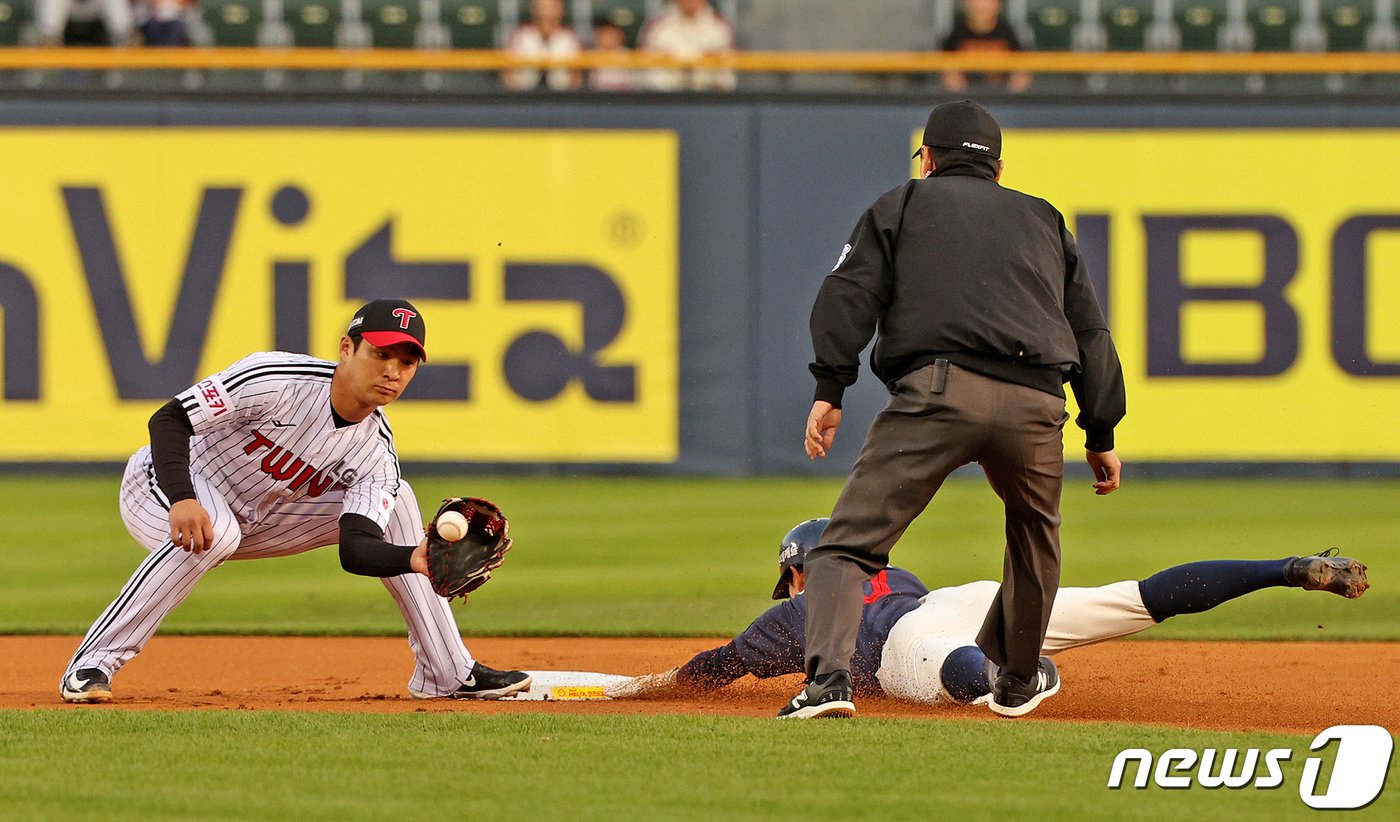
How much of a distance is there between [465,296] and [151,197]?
6.91 ft

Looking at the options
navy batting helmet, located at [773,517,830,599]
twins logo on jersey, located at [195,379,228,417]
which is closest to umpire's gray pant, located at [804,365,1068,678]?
navy batting helmet, located at [773,517,830,599]

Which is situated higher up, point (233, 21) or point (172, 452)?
point (233, 21)

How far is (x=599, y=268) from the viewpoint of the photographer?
12.7 metres

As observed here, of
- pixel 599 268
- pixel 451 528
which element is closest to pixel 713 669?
pixel 451 528

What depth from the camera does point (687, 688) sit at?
19.0ft

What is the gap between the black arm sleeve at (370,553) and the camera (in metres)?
5.39

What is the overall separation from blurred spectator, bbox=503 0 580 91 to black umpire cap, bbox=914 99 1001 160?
8.13 meters

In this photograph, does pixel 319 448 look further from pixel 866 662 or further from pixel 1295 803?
pixel 1295 803

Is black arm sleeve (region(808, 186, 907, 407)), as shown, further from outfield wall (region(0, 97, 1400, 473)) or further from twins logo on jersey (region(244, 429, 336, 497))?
outfield wall (region(0, 97, 1400, 473))

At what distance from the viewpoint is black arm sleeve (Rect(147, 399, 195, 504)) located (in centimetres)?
546

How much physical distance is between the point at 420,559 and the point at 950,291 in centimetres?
162

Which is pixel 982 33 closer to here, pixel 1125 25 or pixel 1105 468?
pixel 1125 25

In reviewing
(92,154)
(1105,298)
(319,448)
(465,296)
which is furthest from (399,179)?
(319,448)

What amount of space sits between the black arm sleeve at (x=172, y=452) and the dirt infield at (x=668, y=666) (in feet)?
2.13
